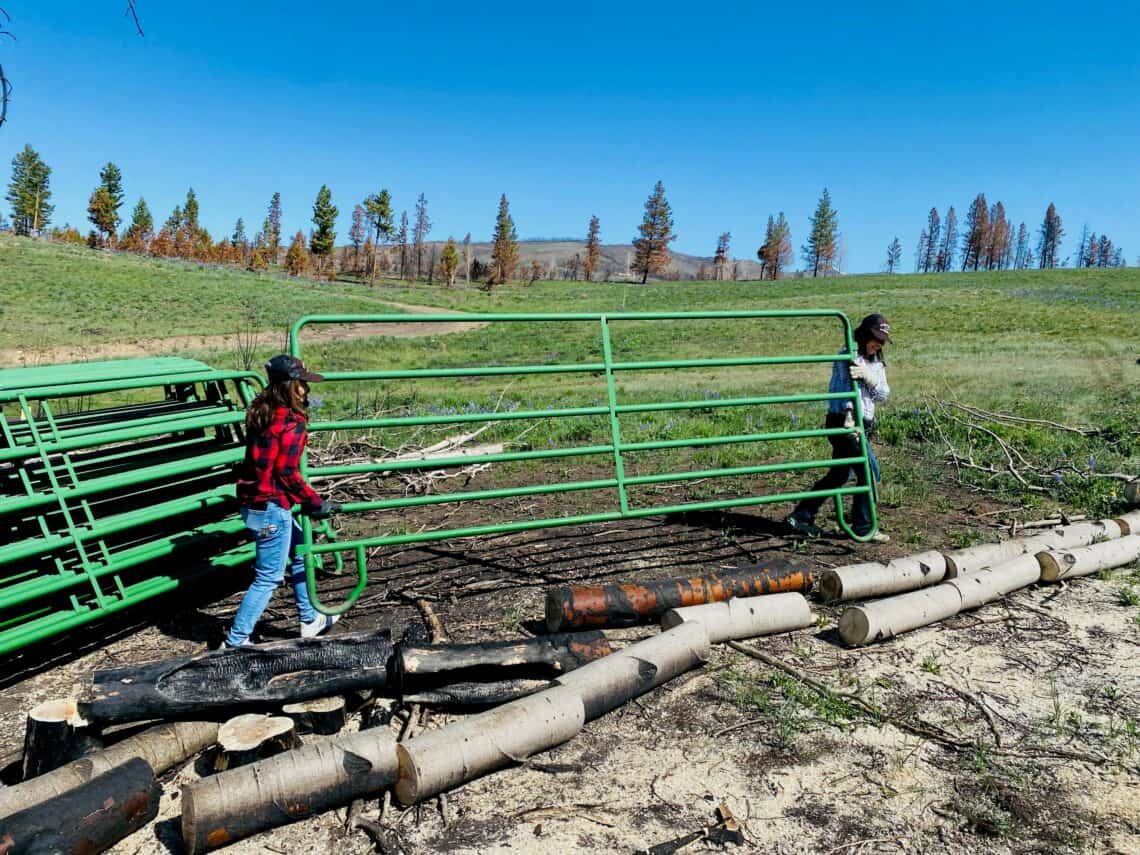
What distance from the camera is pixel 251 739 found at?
327 cm

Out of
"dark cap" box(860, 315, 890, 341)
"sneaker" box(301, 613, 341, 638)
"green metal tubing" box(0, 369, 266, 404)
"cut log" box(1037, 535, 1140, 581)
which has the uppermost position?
"dark cap" box(860, 315, 890, 341)

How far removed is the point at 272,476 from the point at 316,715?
A: 1351 millimetres

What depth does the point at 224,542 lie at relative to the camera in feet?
18.2

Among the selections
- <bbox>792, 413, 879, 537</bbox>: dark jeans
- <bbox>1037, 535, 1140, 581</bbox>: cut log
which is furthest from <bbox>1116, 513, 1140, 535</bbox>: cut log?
<bbox>792, 413, 879, 537</bbox>: dark jeans

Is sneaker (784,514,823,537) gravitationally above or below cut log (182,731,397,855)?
above

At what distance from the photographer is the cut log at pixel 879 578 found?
5137 mm

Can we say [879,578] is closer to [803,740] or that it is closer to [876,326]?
[803,740]

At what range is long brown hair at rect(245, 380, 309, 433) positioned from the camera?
4301mm

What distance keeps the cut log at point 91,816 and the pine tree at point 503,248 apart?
9694 cm

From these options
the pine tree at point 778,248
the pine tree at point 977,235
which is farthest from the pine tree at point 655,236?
the pine tree at point 977,235

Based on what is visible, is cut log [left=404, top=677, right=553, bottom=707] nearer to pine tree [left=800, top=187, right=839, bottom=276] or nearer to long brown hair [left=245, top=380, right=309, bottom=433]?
long brown hair [left=245, top=380, right=309, bottom=433]

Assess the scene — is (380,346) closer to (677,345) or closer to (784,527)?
(677,345)

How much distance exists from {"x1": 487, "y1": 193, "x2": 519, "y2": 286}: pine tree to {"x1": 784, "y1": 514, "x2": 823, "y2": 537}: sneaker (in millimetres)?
93572

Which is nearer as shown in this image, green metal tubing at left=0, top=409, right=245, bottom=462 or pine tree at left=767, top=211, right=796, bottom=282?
green metal tubing at left=0, top=409, right=245, bottom=462
